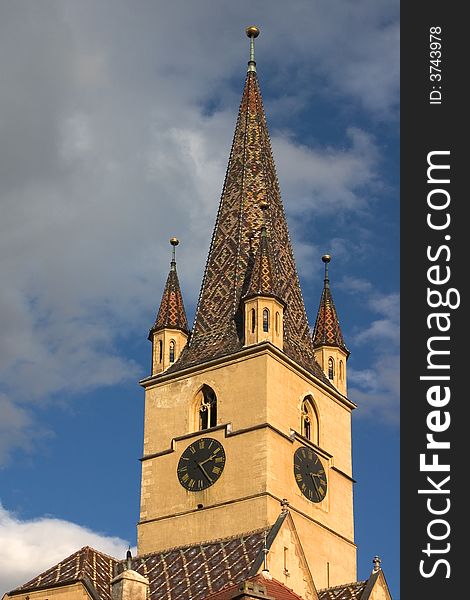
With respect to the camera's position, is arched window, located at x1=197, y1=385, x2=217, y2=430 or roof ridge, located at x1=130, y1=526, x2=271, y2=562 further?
arched window, located at x1=197, y1=385, x2=217, y2=430

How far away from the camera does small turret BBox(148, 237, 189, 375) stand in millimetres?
41094

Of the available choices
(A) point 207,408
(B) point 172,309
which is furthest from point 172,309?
(A) point 207,408

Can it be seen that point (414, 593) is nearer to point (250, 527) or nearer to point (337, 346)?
point (250, 527)

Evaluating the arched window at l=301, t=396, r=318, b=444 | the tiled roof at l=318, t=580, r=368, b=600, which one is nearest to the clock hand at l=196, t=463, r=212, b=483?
the arched window at l=301, t=396, r=318, b=444

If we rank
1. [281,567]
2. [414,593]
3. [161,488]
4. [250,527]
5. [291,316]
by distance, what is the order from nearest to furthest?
[414,593]
[281,567]
[250,527]
[161,488]
[291,316]

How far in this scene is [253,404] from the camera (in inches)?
1485

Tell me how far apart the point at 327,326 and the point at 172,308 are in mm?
4758

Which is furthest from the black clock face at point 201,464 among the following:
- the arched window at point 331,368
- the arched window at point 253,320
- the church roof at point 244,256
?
the arched window at point 331,368

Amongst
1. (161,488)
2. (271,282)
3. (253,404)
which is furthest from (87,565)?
(271,282)

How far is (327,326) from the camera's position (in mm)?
42938

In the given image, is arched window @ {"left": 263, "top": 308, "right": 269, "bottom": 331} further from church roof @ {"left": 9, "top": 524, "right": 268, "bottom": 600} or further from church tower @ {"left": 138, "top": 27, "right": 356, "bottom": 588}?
church roof @ {"left": 9, "top": 524, "right": 268, "bottom": 600}

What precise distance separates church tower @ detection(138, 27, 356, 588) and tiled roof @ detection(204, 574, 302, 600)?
9.72 ft

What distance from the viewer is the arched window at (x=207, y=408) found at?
38.7 metres

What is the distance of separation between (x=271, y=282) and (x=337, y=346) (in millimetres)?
3742
